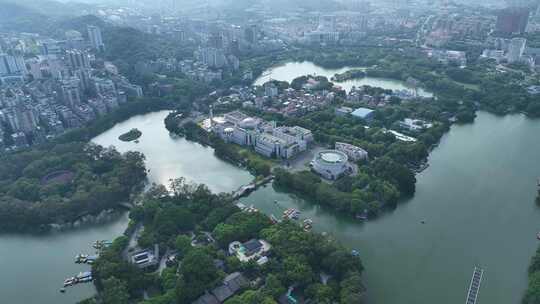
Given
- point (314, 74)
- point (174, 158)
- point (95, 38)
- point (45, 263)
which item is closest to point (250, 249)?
point (45, 263)

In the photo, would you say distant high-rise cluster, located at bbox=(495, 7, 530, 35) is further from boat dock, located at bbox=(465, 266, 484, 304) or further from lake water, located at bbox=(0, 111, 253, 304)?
boat dock, located at bbox=(465, 266, 484, 304)

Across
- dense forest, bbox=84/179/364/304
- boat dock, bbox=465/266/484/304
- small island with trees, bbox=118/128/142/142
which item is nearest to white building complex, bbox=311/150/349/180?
dense forest, bbox=84/179/364/304

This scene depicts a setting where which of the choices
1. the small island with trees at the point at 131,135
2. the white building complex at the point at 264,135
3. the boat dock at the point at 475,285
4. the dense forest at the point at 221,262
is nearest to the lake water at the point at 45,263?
the dense forest at the point at 221,262

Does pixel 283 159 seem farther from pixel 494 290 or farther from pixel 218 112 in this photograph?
pixel 494 290

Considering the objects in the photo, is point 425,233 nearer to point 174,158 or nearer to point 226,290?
point 226,290

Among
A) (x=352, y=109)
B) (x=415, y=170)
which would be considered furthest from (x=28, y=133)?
(x=415, y=170)

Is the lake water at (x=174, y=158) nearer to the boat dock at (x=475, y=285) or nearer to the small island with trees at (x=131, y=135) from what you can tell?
the small island with trees at (x=131, y=135)
